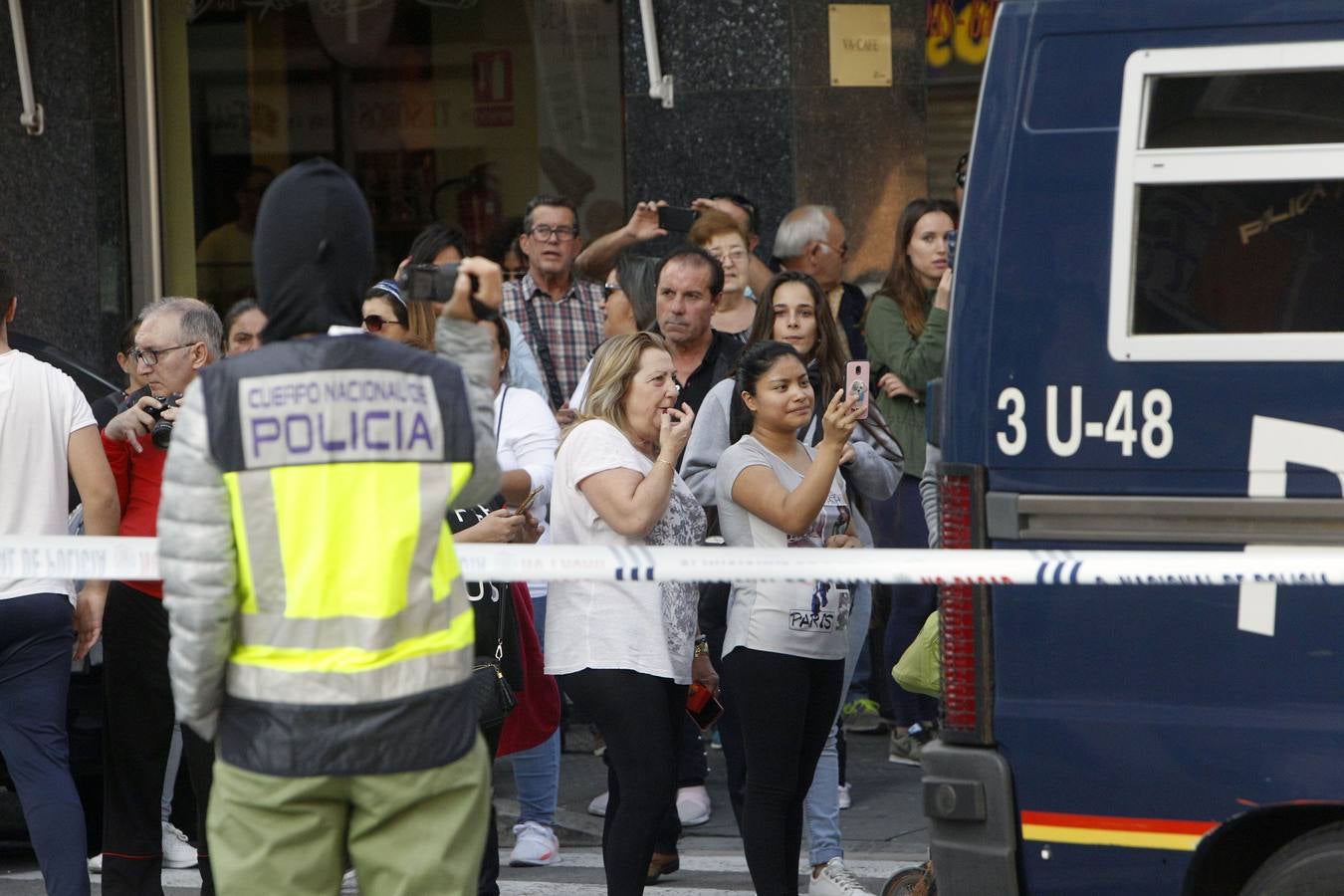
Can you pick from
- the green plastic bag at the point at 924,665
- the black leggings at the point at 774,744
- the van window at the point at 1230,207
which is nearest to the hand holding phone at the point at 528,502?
the black leggings at the point at 774,744

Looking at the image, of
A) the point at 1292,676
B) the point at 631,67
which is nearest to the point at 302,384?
the point at 1292,676

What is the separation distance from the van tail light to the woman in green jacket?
345 centimetres

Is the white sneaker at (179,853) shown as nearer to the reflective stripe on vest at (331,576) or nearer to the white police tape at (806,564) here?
the white police tape at (806,564)

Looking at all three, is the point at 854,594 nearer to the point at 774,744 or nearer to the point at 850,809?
the point at 774,744

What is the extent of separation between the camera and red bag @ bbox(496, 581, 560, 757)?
594 centimetres

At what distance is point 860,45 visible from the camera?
9.60m

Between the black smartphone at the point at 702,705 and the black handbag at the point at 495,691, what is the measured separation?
80 centimetres

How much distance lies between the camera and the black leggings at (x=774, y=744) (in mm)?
5449

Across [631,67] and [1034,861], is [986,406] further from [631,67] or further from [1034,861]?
[631,67]

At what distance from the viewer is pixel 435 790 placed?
3.63 meters

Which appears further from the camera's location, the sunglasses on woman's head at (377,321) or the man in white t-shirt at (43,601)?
the sunglasses on woman's head at (377,321)

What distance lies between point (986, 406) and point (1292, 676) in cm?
83

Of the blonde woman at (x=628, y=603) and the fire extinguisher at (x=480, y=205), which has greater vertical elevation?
the fire extinguisher at (x=480, y=205)

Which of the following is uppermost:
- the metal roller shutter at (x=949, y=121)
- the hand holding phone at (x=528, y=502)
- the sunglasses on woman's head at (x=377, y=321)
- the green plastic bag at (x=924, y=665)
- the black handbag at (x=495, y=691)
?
the metal roller shutter at (x=949, y=121)
